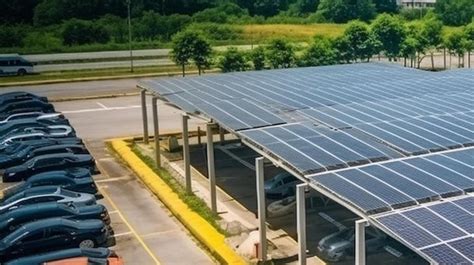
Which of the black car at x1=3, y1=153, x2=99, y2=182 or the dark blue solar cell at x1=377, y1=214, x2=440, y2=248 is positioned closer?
the dark blue solar cell at x1=377, y1=214, x2=440, y2=248

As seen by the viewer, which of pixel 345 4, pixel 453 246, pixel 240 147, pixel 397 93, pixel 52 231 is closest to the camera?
pixel 453 246

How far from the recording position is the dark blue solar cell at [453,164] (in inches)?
597

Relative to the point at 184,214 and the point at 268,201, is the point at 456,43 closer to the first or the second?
the point at 268,201

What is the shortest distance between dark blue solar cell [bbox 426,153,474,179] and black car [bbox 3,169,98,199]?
12.9 m

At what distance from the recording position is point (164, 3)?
3839 inches

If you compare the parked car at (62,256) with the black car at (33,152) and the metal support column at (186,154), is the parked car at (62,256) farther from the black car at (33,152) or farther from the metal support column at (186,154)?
the black car at (33,152)

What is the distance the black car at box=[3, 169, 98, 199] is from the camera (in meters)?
23.0

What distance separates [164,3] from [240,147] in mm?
70618

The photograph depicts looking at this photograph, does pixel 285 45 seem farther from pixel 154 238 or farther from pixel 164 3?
pixel 164 3

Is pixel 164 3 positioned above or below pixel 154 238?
above

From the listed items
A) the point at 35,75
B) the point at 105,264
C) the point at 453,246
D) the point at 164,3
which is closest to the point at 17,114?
the point at 105,264

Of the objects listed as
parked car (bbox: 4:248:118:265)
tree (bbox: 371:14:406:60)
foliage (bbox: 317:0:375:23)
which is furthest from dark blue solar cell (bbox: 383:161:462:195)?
foliage (bbox: 317:0:375:23)

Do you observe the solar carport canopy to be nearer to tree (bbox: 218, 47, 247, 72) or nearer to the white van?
tree (bbox: 218, 47, 247, 72)

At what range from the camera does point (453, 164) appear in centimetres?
1584
